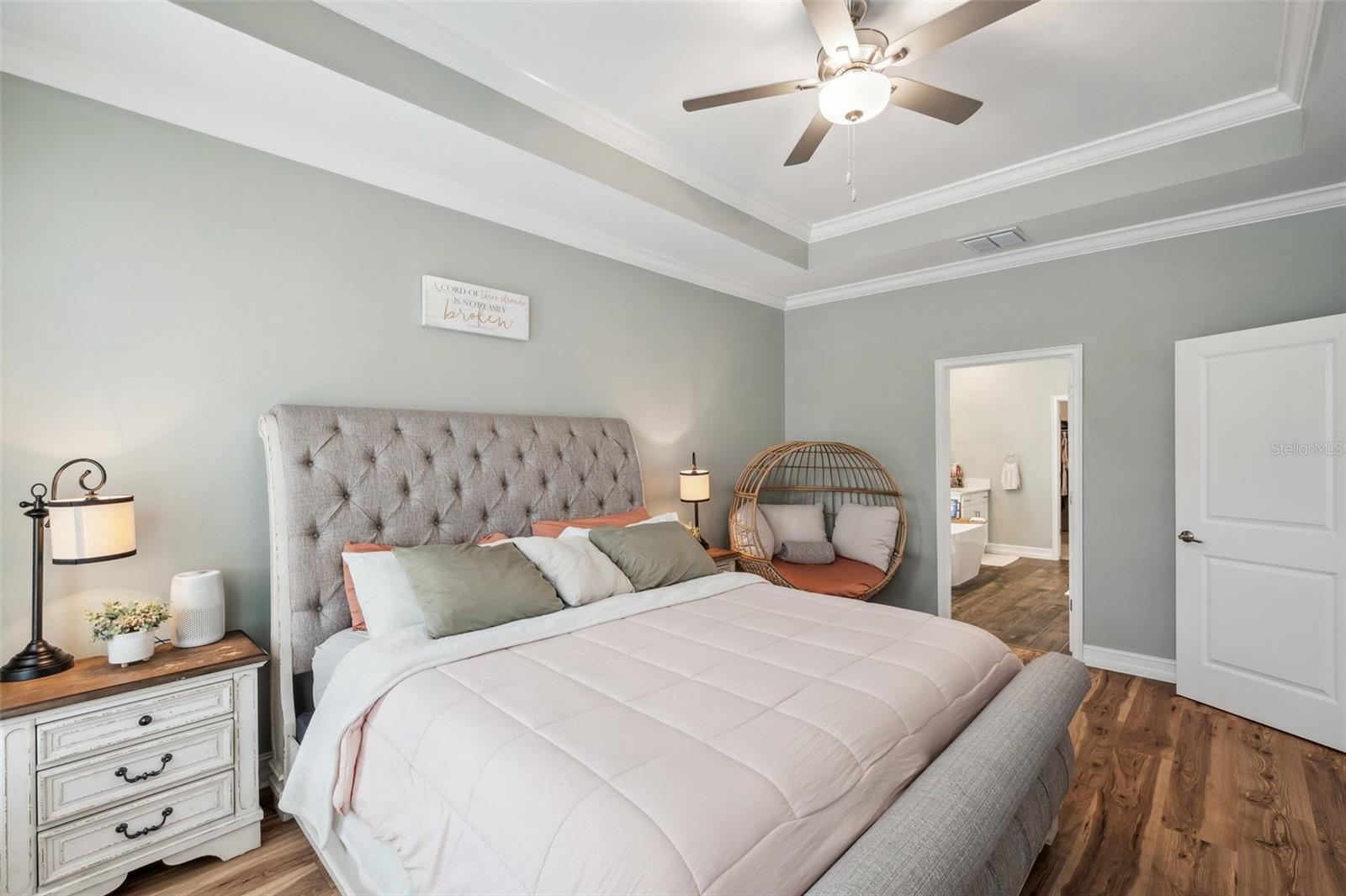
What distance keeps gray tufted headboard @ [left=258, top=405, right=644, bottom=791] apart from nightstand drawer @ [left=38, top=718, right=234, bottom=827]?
0.30m

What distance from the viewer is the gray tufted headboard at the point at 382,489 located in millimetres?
2268

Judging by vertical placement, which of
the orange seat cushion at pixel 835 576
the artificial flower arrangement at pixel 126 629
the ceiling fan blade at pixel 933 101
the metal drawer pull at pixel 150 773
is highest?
the ceiling fan blade at pixel 933 101

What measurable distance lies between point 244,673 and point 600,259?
2.71m

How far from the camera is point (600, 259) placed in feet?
12.1

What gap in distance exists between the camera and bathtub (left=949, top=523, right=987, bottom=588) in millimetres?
5721

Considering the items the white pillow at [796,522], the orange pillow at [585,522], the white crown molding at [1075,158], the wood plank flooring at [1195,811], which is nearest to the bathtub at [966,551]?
the white pillow at [796,522]

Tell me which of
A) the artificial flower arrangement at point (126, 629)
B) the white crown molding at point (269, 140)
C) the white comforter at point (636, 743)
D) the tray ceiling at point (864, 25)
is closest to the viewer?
the white comforter at point (636, 743)

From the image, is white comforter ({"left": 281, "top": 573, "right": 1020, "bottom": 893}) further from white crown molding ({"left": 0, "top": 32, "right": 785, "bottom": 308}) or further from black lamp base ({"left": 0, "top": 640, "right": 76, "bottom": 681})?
white crown molding ({"left": 0, "top": 32, "right": 785, "bottom": 308})

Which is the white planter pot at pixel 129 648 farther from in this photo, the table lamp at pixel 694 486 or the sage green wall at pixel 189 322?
the table lamp at pixel 694 486

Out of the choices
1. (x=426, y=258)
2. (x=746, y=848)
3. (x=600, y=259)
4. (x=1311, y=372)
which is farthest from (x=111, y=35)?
(x=1311, y=372)

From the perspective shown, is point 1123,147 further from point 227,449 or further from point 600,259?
point 227,449

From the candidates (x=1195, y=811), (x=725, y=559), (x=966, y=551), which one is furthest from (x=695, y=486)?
(x=966, y=551)

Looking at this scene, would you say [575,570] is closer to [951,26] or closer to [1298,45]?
[951,26]

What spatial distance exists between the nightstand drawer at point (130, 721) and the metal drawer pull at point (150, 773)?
79 millimetres
